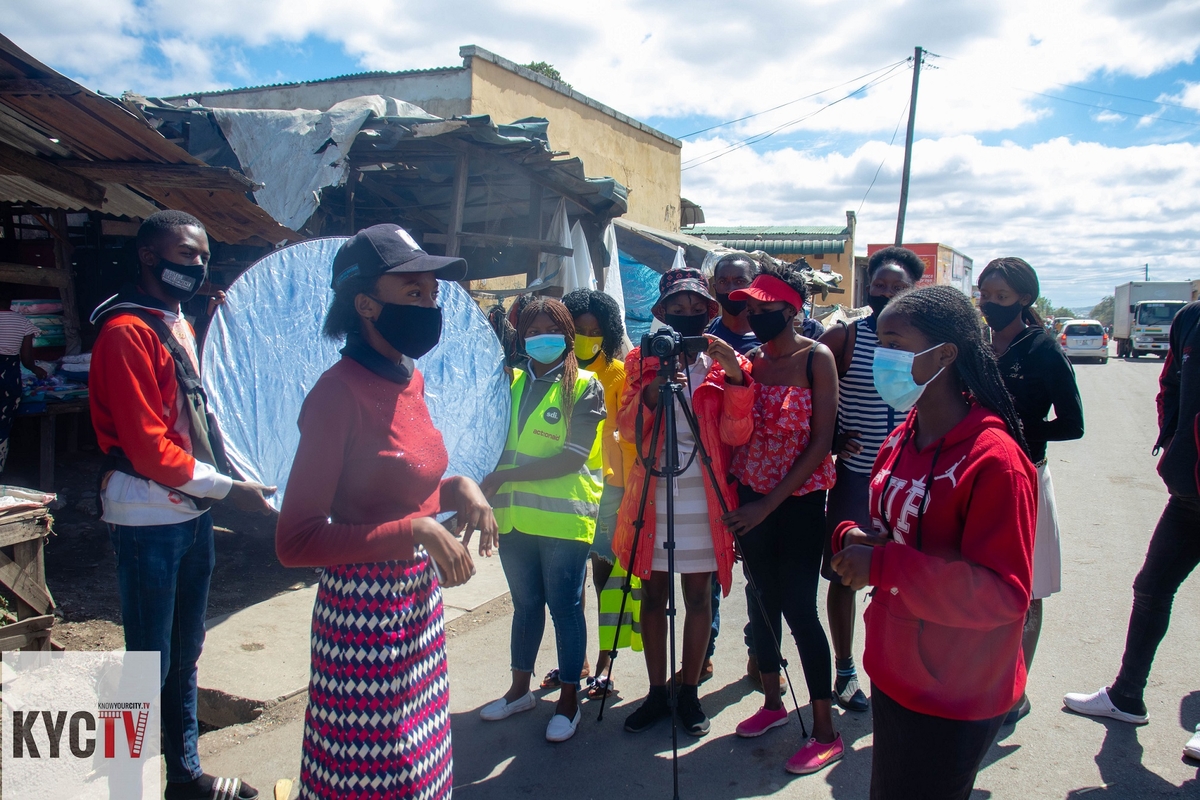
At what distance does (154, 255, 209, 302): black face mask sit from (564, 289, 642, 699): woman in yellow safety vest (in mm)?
1725

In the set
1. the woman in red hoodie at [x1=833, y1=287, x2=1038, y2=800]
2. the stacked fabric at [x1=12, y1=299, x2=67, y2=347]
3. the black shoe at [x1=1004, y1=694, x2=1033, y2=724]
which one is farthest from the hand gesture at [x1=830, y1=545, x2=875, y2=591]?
the stacked fabric at [x1=12, y1=299, x2=67, y2=347]

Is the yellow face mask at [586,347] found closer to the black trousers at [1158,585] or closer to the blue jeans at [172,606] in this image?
the blue jeans at [172,606]

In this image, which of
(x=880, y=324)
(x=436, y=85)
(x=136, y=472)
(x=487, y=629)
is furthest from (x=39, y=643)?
(x=436, y=85)

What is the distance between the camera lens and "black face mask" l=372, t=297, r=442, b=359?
1.86 m

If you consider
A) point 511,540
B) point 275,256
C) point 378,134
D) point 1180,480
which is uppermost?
point 378,134

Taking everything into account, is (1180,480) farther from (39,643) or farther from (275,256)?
(39,643)

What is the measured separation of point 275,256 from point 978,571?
6.15 ft

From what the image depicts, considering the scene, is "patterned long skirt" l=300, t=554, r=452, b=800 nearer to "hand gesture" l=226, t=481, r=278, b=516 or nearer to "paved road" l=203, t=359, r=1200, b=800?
"hand gesture" l=226, t=481, r=278, b=516

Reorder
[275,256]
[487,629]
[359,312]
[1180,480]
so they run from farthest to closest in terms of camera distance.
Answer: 1. [487,629]
2. [1180,480]
3. [275,256]
4. [359,312]

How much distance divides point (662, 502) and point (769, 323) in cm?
86

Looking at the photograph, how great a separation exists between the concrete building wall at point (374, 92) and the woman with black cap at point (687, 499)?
32.6ft

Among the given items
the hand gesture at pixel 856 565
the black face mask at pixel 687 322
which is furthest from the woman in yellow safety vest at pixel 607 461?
the hand gesture at pixel 856 565

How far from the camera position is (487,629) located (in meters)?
4.48

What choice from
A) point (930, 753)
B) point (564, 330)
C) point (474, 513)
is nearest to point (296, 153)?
point (564, 330)
